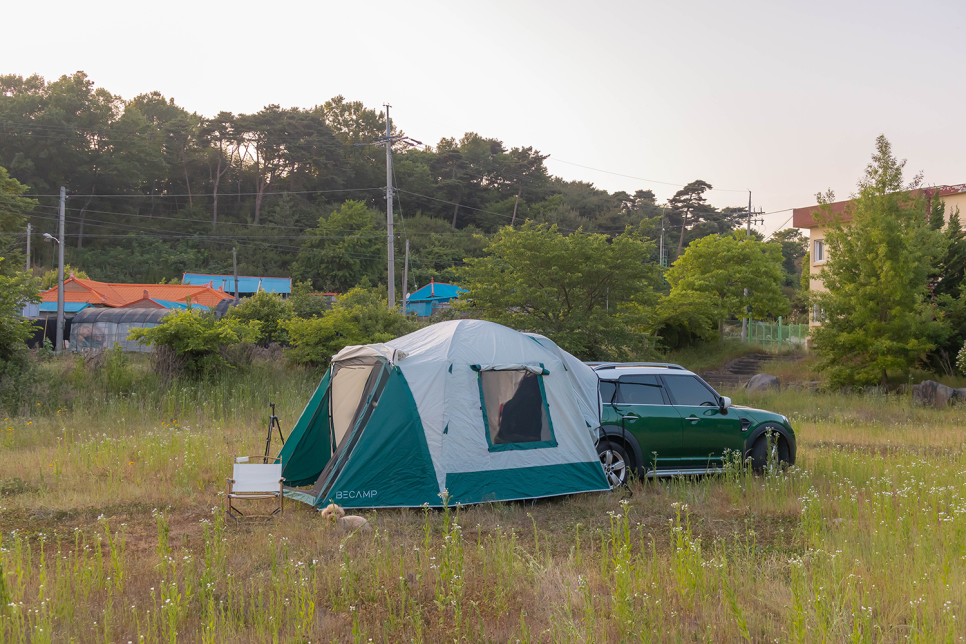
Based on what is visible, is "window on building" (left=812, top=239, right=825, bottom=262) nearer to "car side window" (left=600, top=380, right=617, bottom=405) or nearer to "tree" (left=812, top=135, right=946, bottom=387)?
"tree" (left=812, top=135, right=946, bottom=387)

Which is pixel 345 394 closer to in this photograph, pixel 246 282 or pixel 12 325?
pixel 12 325

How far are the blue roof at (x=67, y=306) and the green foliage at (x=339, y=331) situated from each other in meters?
24.8

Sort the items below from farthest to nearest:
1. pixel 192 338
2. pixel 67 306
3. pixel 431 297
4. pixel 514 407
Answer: pixel 431 297, pixel 67 306, pixel 192 338, pixel 514 407

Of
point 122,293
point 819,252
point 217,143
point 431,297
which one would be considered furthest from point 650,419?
point 217,143

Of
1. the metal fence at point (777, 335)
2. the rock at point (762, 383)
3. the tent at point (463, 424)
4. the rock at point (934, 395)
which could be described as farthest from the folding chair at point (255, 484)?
the metal fence at point (777, 335)

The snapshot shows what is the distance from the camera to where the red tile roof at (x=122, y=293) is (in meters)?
37.0

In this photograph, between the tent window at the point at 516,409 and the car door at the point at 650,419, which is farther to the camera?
the car door at the point at 650,419

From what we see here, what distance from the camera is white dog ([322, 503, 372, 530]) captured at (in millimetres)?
6555

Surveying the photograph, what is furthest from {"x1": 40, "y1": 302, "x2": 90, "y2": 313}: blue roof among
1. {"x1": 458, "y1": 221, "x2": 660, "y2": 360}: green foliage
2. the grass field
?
the grass field

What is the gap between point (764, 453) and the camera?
31.4ft

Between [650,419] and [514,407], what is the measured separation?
1.99 meters

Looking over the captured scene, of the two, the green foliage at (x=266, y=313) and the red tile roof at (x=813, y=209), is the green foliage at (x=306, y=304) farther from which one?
the red tile roof at (x=813, y=209)

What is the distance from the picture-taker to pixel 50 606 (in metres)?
4.59

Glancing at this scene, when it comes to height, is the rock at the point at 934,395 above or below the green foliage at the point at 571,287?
below
